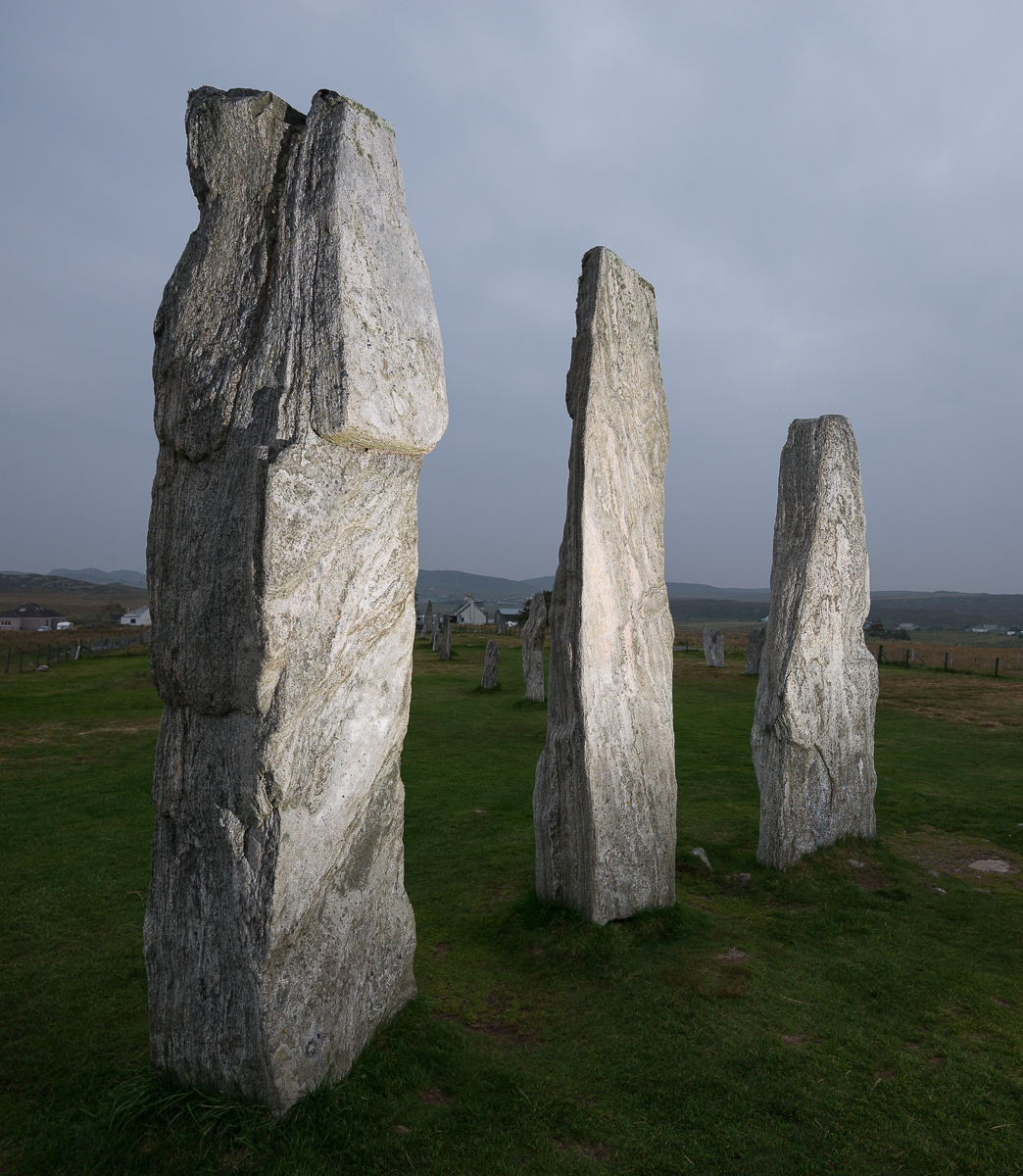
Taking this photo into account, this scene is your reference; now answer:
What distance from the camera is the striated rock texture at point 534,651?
17.1 meters

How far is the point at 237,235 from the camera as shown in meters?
3.72

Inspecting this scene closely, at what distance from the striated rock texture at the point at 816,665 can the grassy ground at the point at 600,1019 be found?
1.38 ft

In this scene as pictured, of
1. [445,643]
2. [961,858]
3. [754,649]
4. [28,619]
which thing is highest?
[754,649]

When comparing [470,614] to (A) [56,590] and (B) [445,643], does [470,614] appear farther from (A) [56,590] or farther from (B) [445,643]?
(A) [56,590]

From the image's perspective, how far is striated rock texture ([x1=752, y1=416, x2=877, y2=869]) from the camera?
7.14 metres

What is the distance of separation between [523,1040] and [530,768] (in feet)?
23.1

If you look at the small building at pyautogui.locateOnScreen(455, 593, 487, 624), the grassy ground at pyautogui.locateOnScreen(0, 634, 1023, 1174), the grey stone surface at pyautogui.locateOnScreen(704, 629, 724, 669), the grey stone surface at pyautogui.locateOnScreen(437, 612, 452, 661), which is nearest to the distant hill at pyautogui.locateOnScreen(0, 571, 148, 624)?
the small building at pyautogui.locateOnScreen(455, 593, 487, 624)

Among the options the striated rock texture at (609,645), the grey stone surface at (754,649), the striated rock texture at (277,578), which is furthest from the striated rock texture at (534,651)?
the striated rock texture at (277,578)

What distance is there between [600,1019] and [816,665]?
4.11m

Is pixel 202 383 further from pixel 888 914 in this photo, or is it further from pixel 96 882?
pixel 888 914

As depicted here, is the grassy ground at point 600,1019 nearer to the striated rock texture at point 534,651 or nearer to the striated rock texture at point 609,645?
the striated rock texture at point 609,645

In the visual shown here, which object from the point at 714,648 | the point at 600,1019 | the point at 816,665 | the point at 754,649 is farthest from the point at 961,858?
the point at 714,648

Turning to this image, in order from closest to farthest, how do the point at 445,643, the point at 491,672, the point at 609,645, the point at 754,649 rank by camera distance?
the point at 609,645
the point at 491,672
the point at 754,649
the point at 445,643

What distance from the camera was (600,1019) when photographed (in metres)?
4.52
